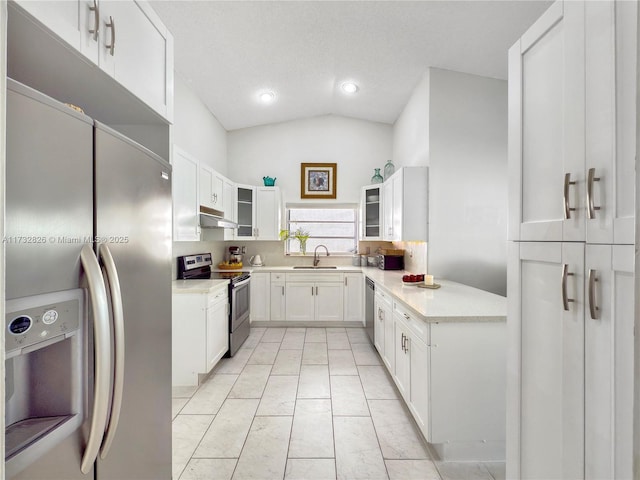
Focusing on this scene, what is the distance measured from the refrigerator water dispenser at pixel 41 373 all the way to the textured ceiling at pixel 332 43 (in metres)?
2.70

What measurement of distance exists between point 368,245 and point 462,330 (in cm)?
332

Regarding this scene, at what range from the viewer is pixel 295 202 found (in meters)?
5.04

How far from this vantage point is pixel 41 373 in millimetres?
685

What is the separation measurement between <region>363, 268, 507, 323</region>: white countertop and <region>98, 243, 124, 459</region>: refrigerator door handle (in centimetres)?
154

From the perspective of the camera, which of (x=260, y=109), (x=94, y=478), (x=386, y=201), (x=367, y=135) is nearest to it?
(x=94, y=478)

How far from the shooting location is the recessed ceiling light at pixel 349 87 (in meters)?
3.78

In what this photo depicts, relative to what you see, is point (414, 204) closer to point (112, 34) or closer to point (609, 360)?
point (609, 360)

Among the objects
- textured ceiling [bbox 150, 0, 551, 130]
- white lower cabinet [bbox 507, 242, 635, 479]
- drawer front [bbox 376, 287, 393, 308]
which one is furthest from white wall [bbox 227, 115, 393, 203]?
white lower cabinet [bbox 507, 242, 635, 479]

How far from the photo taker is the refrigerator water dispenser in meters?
0.60

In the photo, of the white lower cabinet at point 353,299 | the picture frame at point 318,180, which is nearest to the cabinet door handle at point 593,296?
the white lower cabinet at point 353,299

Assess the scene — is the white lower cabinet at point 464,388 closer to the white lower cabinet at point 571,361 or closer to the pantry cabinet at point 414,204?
the white lower cabinet at point 571,361

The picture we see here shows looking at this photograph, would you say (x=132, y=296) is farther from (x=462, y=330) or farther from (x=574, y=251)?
(x=462, y=330)

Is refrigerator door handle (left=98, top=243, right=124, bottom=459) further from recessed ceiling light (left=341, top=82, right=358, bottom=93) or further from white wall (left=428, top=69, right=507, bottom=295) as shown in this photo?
recessed ceiling light (left=341, top=82, right=358, bottom=93)

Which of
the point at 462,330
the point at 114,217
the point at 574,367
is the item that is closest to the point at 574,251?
the point at 574,367
